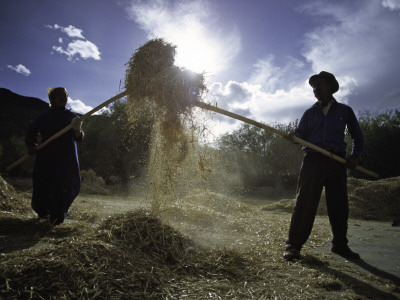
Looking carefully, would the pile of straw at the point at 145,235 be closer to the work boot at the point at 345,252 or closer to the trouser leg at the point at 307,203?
the trouser leg at the point at 307,203

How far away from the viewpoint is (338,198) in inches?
114

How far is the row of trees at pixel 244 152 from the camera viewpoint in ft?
60.7

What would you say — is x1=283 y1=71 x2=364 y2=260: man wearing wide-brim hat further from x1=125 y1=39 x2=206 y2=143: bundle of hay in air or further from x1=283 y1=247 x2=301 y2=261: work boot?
x1=125 y1=39 x2=206 y2=143: bundle of hay in air

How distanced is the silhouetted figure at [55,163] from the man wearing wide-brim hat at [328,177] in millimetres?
3082

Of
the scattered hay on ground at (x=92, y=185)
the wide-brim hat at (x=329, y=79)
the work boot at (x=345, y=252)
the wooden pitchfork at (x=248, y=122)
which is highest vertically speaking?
the wide-brim hat at (x=329, y=79)

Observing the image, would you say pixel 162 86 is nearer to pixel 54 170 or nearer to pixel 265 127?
pixel 265 127

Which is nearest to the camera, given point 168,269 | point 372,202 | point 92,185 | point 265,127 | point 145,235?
point 168,269

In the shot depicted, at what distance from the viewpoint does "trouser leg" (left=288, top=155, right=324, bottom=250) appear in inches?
112

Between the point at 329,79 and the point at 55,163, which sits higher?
the point at 329,79

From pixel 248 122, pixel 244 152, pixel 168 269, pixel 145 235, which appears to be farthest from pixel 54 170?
pixel 244 152

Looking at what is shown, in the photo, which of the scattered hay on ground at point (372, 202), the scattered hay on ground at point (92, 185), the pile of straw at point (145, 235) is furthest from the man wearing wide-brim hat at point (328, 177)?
the scattered hay on ground at point (92, 185)

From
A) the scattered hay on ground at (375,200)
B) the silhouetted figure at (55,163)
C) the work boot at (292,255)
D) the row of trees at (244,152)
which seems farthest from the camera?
the row of trees at (244,152)

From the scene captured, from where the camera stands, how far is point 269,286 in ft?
6.76

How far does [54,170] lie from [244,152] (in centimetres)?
2310
